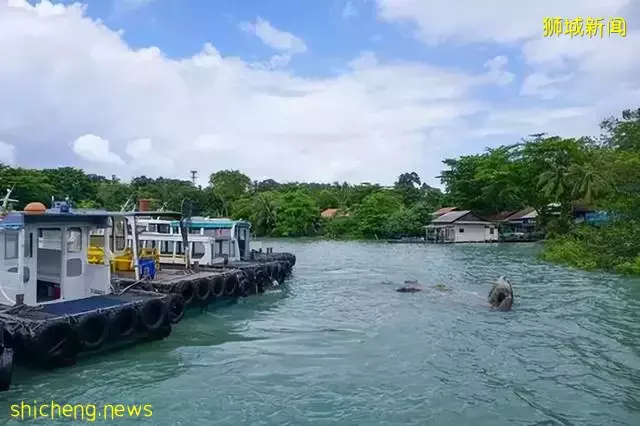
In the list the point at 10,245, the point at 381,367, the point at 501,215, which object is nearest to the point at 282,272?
the point at 381,367

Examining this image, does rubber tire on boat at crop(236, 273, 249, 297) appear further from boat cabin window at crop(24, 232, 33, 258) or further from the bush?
the bush

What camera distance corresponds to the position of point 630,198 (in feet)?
87.9

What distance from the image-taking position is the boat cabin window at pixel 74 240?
1273 centimetres

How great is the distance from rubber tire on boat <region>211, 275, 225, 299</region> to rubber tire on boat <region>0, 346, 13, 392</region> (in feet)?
29.9

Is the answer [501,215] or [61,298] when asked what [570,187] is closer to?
[501,215]

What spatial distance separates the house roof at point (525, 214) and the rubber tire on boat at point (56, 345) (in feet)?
195

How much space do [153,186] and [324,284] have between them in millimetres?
48075

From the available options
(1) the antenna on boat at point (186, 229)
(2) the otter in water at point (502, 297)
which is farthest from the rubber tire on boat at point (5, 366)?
(2) the otter in water at point (502, 297)

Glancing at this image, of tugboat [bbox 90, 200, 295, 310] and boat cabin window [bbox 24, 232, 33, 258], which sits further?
tugboat [bbox 90, 200, 295, 310]

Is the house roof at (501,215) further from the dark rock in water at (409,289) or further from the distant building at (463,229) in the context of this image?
the dark rock in water at (409,289)

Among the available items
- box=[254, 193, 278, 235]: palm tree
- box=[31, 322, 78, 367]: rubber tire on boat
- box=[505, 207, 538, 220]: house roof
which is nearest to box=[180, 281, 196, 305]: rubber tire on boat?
box=[31, 322, 78, 367]: rubber tire on boat

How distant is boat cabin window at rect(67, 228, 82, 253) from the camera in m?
12.7

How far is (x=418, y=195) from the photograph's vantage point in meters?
85.3

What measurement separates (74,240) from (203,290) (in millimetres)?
5807
